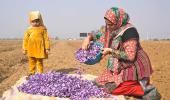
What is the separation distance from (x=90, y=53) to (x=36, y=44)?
4309 mm

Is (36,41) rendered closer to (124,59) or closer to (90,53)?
(90,53)

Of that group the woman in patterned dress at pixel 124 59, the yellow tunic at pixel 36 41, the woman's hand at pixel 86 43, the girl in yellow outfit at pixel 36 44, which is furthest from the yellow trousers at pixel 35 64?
the woman in patterned dress at pixel 124 59

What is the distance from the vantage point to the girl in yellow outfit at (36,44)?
11.1m

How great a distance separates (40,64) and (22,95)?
14.6 ft

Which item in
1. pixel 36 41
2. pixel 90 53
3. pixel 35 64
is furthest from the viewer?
pixel 35 64

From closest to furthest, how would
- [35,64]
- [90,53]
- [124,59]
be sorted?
1. [124,59]
2. [90,53]
3. [35,64]

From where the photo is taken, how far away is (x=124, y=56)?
21.7 feet

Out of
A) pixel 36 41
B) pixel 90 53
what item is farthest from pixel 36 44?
pixel 90 53

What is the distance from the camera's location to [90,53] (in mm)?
7125

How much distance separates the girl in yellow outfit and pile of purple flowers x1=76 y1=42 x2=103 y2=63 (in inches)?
159

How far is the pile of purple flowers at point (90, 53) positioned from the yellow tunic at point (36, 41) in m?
4.05

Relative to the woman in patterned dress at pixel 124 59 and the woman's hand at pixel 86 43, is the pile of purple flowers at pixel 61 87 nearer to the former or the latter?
the woman in patterned dress at pixel 124 59

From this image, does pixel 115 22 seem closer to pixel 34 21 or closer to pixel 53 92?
pixel 53 92

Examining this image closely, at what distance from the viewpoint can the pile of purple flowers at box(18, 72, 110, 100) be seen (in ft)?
21.9
